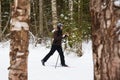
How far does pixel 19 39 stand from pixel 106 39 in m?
4.42

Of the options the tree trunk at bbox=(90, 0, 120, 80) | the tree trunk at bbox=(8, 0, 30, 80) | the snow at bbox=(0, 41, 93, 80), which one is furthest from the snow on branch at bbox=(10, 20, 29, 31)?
the snow at bbox=(0, 41, 93, 80)

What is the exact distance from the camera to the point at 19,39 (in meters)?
6.86

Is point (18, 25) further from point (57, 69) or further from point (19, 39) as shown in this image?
point (57, 69)

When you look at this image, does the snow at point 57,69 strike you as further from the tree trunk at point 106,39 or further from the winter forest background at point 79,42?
the tree trunk at point 106,39

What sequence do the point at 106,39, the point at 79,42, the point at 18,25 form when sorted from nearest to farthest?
the point at 106,39, the point at 18,25, the point at 79,42

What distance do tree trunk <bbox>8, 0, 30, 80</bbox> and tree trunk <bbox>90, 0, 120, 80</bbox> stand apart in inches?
167

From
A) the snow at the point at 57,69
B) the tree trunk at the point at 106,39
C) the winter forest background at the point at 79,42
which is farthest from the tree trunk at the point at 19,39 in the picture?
the snow at the point at 57,69

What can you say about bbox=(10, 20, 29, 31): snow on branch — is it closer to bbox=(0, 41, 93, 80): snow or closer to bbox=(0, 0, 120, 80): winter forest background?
bbox=(0, 0, 120, 80): winter forest background

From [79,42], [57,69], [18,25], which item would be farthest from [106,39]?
[79,42]

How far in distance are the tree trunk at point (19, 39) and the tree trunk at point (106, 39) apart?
4232mm

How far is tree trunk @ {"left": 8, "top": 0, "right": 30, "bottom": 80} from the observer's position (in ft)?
22.2

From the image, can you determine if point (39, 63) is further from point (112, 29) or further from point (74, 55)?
point (112, 29)

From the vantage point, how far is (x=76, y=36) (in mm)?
16312

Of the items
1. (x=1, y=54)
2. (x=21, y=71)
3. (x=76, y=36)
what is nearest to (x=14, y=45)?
(x=21, y=71)
